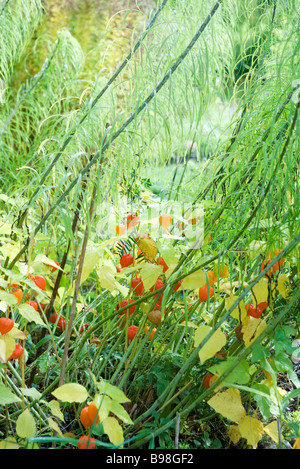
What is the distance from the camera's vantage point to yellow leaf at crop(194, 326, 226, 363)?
1.01 m

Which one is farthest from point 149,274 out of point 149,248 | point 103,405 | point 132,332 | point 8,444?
point 8,444

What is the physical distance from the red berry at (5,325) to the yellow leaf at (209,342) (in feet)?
1.18

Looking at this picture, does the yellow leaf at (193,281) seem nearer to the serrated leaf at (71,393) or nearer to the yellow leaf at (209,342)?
the yellow leaf at (209,342)

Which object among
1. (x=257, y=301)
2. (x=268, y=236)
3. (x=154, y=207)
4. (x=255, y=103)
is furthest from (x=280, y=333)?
(x=255, y=103)

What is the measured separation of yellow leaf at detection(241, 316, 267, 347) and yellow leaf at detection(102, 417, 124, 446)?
0.31 metres

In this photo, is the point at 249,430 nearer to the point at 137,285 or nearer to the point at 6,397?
the point at 137,285

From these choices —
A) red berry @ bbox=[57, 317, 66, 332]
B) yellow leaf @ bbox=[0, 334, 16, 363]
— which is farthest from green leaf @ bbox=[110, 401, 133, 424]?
A: red berry @ bbox=[57, 317, 66, 332]

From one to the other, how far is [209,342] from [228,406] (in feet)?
0.47

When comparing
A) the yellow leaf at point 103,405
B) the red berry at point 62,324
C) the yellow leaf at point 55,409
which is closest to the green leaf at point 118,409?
the yellow leaf at point 103,405

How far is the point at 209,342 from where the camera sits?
103 centimetres

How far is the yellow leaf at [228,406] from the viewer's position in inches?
41.1
